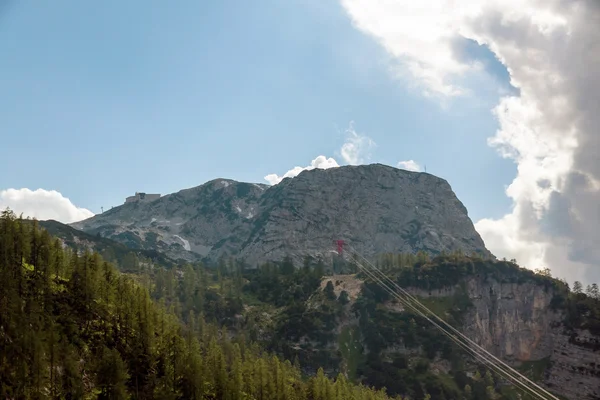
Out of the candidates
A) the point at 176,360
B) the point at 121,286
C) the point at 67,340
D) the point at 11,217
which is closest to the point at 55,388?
the point at 67,340

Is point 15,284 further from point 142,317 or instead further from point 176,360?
point 176,360

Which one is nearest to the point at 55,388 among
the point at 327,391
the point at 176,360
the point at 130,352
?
the point at 130,352

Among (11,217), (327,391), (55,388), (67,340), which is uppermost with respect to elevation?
(11,217)

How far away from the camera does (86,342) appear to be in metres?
106

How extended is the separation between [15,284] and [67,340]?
1600 cm

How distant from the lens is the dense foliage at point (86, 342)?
88.1m

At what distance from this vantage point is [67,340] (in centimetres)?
10075

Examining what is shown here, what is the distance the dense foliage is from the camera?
289 feet

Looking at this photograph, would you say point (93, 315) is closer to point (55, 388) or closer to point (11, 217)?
point (55, 388)

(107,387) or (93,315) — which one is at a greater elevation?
(93,315)

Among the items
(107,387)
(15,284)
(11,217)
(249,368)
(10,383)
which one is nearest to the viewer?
(10,383)

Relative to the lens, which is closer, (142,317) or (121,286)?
(142,317)

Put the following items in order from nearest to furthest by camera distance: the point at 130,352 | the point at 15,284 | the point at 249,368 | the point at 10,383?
the point at 10,383 < the point at 15,284 < the point at 130,352 < the point at 249,368

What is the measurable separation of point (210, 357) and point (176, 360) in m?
18.9
